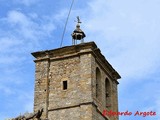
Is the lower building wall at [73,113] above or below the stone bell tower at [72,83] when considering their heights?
below

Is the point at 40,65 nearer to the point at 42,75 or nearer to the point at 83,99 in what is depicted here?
the point at 42,75

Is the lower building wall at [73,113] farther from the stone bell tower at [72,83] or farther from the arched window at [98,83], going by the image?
the arched window at [98,83]

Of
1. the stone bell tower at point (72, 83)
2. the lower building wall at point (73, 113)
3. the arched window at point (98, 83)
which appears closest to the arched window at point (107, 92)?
the stone bell tower at point (72, 83)

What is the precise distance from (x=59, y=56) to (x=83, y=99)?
288 centimetres

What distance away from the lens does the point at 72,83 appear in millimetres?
24516

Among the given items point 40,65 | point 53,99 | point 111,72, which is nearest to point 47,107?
point 53,99

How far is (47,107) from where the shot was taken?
79.8ft

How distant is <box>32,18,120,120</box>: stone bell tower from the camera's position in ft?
77.9

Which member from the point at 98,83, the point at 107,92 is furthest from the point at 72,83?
the point at 107,92

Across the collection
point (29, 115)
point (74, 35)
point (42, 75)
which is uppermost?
point (74, 35)

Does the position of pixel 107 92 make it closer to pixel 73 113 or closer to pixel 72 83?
pixel 72 83

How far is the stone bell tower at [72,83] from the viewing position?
2375 centimetres

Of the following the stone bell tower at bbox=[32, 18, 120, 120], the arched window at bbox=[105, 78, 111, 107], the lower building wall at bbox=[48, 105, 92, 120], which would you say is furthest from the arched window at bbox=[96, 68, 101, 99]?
the lower building wall at bbox=[48, 105, 92, 120]

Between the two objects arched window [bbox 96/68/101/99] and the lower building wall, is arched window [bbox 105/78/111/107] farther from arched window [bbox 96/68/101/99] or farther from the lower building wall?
the lower building wall
